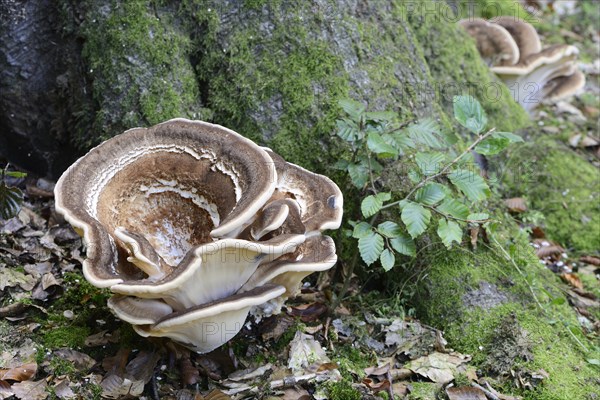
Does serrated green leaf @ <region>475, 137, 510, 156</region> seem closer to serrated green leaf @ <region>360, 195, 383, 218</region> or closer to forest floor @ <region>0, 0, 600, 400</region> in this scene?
serrated green leaf @ <region>360, 195, 383, 218</region>

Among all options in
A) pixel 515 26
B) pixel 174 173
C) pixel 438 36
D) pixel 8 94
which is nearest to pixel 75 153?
pixel 8 94

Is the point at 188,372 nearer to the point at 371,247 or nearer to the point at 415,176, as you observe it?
the point at 371,247

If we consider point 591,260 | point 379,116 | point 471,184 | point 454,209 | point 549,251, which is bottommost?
point 591,260

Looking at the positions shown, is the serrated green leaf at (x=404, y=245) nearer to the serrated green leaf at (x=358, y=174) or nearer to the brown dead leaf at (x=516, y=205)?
the serrated green leaf at (x=358, y=174)

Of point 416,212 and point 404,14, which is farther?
point 404,14

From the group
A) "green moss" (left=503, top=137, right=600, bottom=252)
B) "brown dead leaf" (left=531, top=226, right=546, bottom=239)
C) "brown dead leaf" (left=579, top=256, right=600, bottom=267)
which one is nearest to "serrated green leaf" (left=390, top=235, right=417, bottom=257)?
"brown dead leaf" (left=531, top=226, right=546, bottom=239)

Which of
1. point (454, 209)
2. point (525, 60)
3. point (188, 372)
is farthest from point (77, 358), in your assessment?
point (525, 60)

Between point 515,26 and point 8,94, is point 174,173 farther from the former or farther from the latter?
point 515,26
